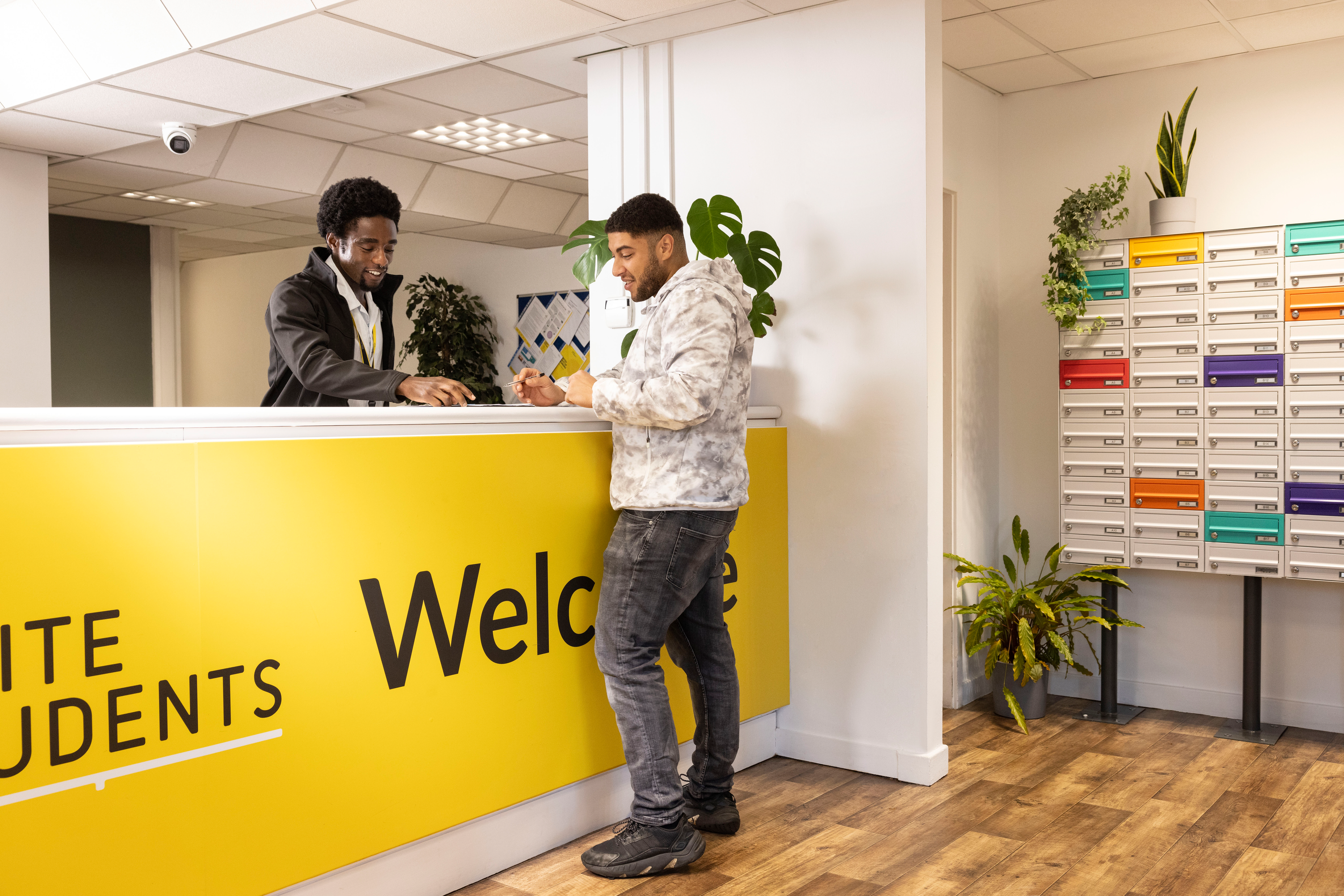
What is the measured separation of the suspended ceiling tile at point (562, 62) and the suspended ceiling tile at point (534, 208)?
2.43m

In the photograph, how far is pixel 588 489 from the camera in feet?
9.12

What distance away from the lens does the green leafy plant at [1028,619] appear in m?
3.98

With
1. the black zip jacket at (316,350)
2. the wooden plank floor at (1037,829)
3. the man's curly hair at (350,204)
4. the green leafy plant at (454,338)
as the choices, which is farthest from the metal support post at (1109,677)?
the green leafy plant at (454,338)

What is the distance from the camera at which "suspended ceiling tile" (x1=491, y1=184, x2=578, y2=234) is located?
7.06 meters

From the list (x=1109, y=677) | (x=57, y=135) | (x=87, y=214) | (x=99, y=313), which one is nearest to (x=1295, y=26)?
(x=1109, y=677)

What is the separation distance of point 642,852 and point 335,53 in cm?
308

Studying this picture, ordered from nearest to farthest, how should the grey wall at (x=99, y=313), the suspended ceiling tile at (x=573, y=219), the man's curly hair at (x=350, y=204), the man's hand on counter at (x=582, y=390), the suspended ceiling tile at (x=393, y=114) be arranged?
the man's hand on counter at (x=582, y=390) < the man's curly hair at (x=350, y=204) < the suspended ceiling tile at (x=393, y=114) < the suspended ceiling tile at (x=573, y=219) < the grey wall at (x=99, y=313)

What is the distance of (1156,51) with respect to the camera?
4027 mm

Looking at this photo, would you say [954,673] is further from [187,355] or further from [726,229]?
[187,355]

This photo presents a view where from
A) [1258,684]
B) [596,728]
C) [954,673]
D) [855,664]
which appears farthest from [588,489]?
[1258,684]

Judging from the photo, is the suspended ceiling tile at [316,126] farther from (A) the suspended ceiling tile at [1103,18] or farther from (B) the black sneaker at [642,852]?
(B) the black sneaker at [642,852]

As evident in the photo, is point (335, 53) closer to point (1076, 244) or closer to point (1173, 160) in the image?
point (1076, 244)

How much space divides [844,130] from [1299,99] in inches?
77.0

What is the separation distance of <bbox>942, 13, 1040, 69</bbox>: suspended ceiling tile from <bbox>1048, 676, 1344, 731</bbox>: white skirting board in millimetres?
2589
